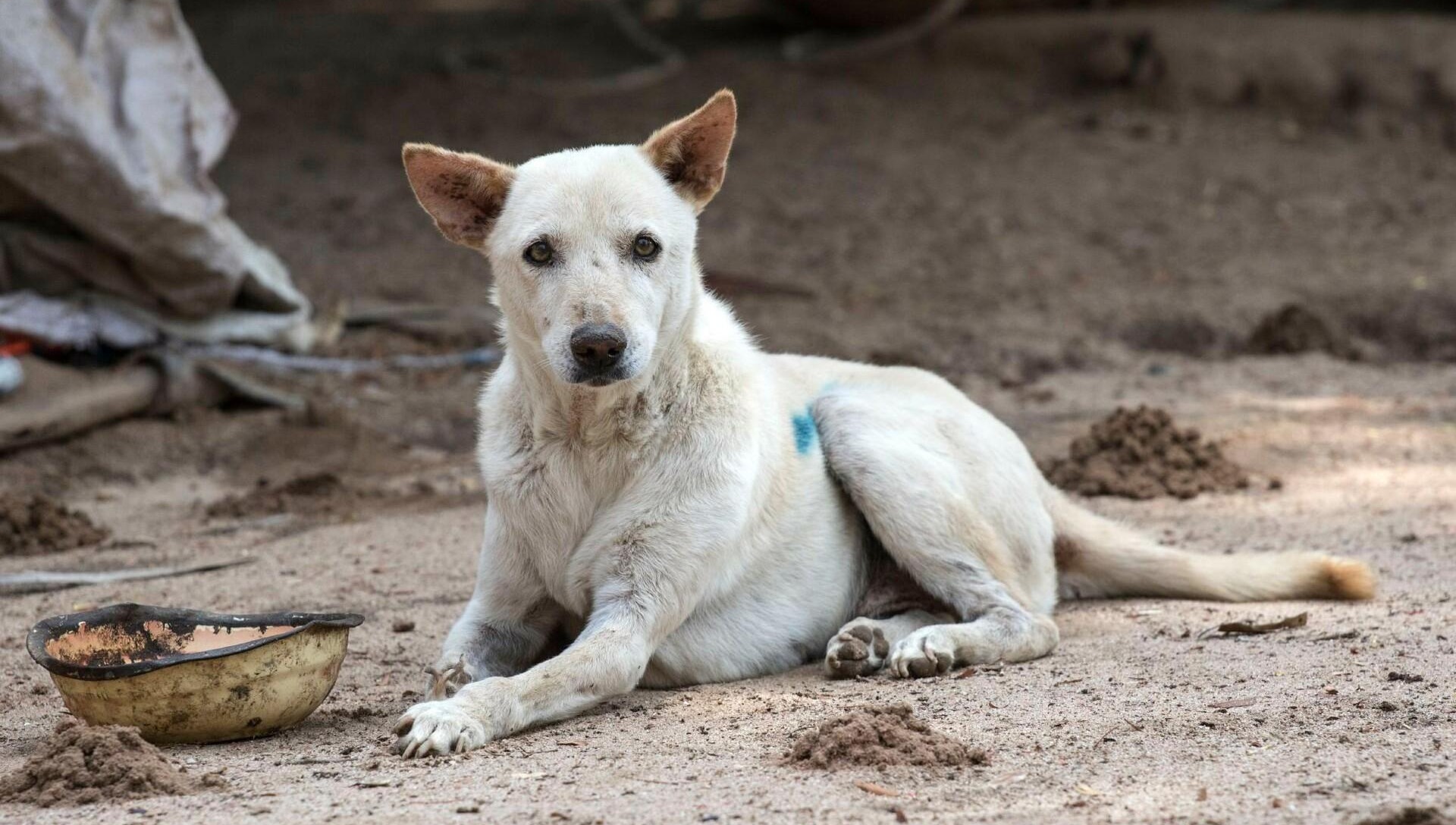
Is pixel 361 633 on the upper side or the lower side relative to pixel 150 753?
lower

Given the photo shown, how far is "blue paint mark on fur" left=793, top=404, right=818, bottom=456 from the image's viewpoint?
4434 millimetres

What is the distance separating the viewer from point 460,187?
4129 millimetres

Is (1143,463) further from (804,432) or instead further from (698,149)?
(698,149)

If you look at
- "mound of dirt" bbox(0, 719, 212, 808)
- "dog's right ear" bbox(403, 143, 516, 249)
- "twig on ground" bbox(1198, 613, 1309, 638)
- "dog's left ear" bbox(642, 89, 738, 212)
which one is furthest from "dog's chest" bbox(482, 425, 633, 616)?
"twig on ground" bbox(1198, 613, 1309, 638)

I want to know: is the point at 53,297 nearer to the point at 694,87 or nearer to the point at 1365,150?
the point at 694,87

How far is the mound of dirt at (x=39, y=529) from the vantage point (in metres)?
5.78

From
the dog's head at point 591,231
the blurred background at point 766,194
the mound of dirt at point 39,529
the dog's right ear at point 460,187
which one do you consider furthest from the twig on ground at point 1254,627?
the mound of dirt at point 39,529

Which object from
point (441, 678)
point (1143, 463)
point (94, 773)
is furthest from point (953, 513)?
point (94, 773)

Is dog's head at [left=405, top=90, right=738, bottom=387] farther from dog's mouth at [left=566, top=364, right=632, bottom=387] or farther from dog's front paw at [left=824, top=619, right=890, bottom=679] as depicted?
dog's front paw at [left=824, top=619, right=890, bottom=679]

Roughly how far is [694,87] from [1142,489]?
20.9 ft

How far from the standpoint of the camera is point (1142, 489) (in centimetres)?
622

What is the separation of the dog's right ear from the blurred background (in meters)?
3.07

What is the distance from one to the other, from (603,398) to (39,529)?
296 cm

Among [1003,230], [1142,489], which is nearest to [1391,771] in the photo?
[1142,489]
